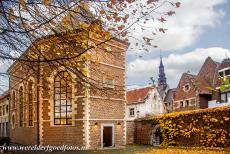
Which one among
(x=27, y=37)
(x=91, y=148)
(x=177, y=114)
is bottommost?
(x=91, y=148)

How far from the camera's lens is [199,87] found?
52688 millimetres

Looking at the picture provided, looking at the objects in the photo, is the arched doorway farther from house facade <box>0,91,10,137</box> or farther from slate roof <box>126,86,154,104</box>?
slate roof <box>126,86,154,104</box>

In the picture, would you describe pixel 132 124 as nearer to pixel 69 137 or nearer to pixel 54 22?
pixel 69 137

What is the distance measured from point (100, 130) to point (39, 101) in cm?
581

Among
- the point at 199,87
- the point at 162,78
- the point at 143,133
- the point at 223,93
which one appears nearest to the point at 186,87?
the point at 199,87

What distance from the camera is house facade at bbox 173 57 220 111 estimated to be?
52.6 m

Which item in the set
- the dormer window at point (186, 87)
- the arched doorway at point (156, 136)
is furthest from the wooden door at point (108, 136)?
the dormer window at point (186, 87)

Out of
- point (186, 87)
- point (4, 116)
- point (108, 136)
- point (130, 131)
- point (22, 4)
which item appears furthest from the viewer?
point (186, 87)

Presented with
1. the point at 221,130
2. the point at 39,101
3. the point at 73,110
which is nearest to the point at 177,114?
the point at 221,130

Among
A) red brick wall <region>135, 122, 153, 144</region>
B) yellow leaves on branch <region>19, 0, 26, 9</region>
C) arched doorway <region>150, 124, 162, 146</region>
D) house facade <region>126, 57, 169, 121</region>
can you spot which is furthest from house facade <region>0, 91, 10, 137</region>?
yellow leaves on branch <region>19, 0, 26, 9</region>

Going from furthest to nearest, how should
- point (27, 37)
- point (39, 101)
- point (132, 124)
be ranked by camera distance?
point (132, 124) < point (39, 101) < point (27, 37)

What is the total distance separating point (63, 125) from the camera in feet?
99.0

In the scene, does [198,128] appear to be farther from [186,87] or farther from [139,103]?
[139,103]

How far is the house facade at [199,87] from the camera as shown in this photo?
2069 inches
